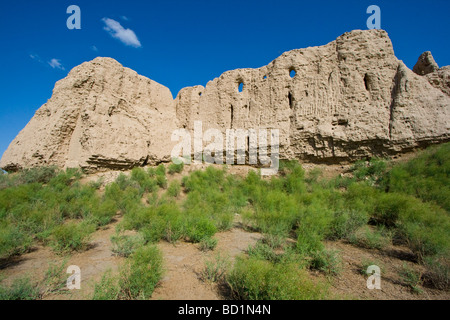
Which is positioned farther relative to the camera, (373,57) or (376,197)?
(373,57)

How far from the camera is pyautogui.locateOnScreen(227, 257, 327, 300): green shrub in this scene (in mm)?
2328

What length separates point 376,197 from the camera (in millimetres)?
6727

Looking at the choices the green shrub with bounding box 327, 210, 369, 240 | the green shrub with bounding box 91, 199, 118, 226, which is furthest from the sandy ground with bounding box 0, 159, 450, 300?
the green shrub with bounding box 91, 199, 118, 226

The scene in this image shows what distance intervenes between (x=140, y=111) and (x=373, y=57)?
1291 cm

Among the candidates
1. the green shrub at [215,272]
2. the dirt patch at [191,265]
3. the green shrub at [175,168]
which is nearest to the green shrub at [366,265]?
the dirt patch at [191,265]

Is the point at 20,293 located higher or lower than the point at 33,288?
higher

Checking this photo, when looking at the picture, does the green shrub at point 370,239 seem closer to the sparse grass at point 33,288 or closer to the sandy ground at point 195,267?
the sandy ground at point 195,267

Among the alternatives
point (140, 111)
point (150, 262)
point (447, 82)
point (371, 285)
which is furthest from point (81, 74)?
point (447, 82)

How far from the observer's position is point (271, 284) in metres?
2.42

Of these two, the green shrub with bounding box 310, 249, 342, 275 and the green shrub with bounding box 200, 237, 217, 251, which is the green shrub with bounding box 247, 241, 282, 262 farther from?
the green shrub with bounding box 200, 237, 217, 251

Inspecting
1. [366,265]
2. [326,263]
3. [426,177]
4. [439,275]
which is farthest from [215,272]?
[426,177]

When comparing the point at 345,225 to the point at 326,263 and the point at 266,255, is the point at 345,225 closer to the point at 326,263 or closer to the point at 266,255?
the point at 326,263

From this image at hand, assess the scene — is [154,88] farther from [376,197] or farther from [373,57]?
[376,197]
